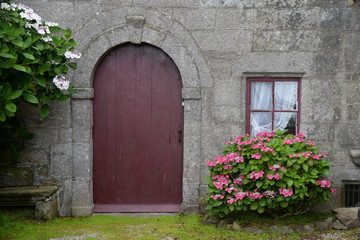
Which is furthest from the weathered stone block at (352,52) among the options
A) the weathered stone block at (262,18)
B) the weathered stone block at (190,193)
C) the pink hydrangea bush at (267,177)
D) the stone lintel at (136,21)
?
the stone lintel at (136,21)

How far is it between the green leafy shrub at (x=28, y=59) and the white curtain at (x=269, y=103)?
2422mm

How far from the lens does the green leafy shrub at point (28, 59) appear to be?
14.1 feet

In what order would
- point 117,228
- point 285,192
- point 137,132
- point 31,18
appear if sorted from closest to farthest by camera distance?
point 31,18, point 285,192, point 117,228, point 137,132

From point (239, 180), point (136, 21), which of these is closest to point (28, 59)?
point (136, 21)

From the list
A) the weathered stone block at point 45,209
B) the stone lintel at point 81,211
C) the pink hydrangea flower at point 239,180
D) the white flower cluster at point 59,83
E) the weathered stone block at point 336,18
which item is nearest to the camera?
the white flower cluster at point 59,83

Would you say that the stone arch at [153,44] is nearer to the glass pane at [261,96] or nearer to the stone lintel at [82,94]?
the stone lintel at [82,94]

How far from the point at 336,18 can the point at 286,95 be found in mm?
1171

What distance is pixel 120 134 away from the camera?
565 cm

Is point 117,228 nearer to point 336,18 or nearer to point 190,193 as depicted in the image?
point 190,193

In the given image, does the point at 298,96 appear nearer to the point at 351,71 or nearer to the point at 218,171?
the point at 351,71

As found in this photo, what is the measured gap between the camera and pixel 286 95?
5543 millimetres

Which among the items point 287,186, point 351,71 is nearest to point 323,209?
point 287,186

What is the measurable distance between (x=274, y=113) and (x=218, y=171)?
120cm

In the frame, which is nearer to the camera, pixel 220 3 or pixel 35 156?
pixel 220 3
